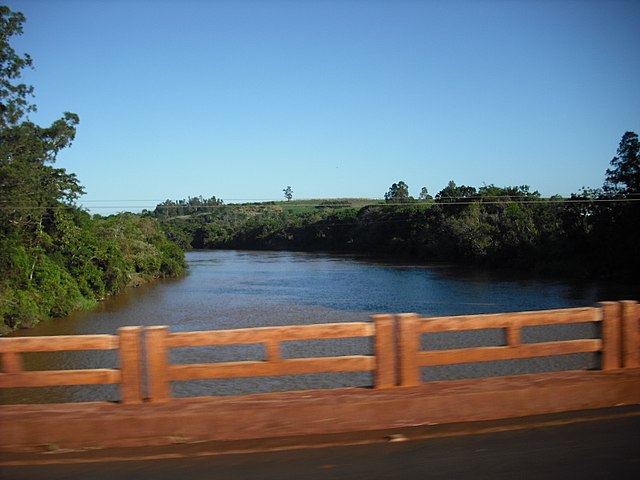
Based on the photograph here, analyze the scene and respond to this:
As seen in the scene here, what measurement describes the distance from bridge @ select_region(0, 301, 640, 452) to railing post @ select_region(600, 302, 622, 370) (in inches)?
5.0

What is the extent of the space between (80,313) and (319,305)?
14.4 m

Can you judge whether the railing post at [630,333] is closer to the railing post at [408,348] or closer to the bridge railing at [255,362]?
the railing post at [408,348]

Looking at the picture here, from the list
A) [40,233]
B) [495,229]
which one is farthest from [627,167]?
[40,233]

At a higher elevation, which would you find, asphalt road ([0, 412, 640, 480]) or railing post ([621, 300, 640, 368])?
railing post ([621, 300, 640, 368])

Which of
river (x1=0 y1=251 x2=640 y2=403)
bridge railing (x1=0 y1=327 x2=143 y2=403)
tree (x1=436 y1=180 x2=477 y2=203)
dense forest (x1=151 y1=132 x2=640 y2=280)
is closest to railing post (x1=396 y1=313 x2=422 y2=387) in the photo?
river (x1=0 y1=251 x2=640 y2=403)

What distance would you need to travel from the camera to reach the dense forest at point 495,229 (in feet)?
145

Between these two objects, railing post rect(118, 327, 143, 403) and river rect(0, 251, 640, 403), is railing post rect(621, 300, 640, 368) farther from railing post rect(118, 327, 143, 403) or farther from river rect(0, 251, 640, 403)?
railing post rect(118, 327, 143, 403)

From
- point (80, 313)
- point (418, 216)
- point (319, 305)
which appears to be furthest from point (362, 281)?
point (418, 216)

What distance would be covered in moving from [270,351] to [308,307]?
28709 mm

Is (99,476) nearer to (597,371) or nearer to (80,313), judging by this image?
(597,371)

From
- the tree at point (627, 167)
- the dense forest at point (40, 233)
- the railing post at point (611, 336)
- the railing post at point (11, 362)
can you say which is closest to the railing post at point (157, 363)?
the railing post at point (11, 362)

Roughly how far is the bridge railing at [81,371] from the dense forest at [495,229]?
26164mm

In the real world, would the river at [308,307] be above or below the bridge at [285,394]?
below

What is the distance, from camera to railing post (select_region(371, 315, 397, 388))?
542cm
